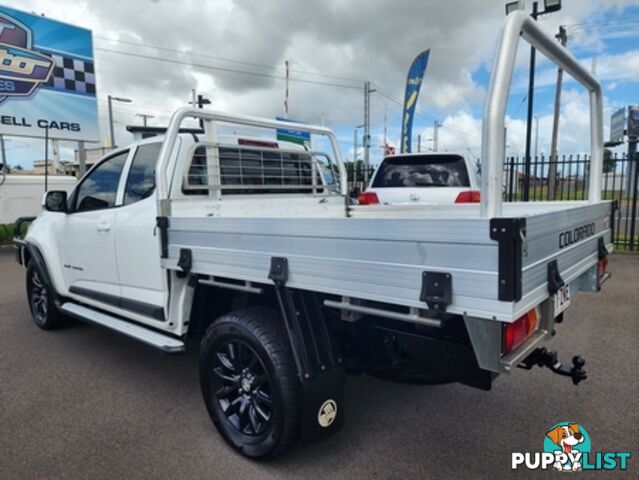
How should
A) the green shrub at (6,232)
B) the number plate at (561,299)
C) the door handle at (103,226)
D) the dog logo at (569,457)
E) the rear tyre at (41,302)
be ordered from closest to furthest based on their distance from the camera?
the number plate at (561,299), the dog logo at (569,457), the door handle at (103,226), the rear tyre at (41,302), the green shrub at (6,232)

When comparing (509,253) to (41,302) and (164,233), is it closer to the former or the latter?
(164,233)

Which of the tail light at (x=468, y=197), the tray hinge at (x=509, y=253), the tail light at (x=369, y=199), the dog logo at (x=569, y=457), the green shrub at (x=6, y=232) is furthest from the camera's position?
the green shrub at (x=6, y=232)

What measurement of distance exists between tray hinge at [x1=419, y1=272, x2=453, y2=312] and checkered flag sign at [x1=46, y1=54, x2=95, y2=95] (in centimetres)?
1378

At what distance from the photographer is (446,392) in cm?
339

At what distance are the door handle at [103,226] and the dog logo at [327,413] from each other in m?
2.32

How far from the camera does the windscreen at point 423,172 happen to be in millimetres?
5698

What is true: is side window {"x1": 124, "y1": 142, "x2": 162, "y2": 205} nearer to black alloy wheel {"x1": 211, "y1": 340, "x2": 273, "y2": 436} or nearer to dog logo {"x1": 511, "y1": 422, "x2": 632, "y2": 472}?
black alloy wheel {"x1": 211, "y1": 340, "x2": 273, "y2": 436}

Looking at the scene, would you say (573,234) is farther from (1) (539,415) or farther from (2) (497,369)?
(1) (539,415)

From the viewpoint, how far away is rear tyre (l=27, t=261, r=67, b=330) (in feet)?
15.9

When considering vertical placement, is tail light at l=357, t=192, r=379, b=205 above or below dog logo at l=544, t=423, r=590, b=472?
above

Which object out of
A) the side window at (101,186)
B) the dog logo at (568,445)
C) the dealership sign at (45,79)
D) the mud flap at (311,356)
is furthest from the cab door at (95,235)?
the dealership sign at (45,79)

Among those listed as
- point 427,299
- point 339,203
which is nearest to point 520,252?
point 427,299

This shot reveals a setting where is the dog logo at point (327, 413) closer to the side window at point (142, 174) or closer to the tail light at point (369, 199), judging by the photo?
the side window at point (142, 174)

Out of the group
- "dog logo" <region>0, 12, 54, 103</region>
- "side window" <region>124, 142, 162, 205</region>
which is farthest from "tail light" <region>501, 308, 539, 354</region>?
"dog logo" <region>0, 12, 54, 103</region>
